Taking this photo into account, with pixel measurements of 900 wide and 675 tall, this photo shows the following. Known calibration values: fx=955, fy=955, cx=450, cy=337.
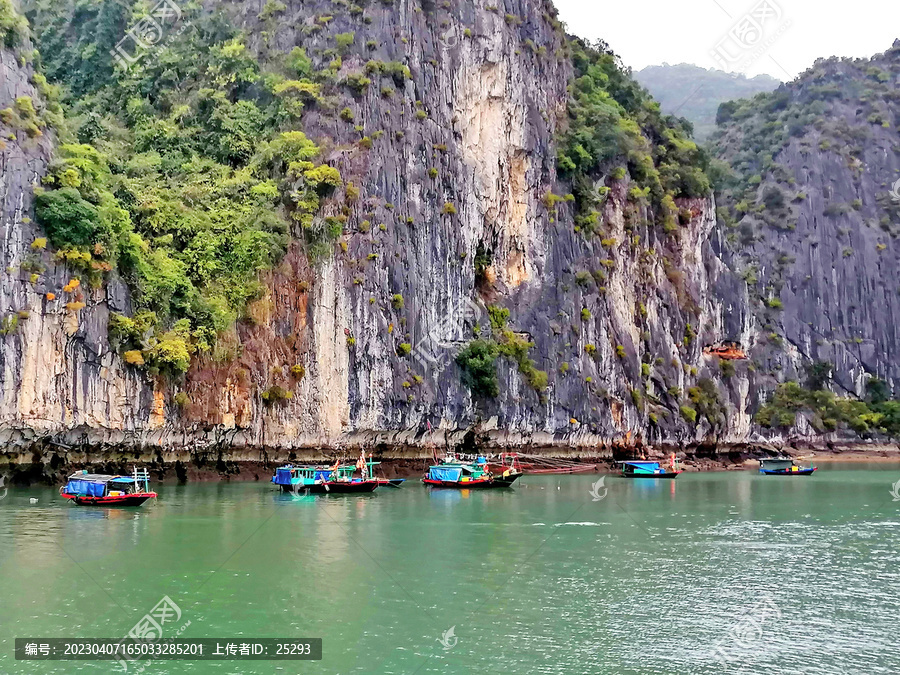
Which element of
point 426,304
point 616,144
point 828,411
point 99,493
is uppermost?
point 616,144

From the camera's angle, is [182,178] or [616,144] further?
[616,144]

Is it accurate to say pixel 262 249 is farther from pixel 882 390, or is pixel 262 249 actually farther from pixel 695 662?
pixel 882 390

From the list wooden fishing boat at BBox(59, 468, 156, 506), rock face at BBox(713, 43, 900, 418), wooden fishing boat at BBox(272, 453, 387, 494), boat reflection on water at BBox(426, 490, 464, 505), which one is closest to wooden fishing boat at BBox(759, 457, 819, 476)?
rock face at BBox(713, 43, 900, 418)

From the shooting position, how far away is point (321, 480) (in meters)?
42.3

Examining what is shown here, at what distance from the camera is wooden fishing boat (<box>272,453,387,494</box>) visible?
41.8 metres

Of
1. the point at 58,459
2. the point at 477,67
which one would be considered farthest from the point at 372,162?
the point at 58,459

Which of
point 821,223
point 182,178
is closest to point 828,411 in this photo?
point 821,223

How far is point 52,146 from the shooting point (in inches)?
1665

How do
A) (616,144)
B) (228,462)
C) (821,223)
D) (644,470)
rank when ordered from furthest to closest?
(821,223) → (616,144) → (644,470) → (228,462)

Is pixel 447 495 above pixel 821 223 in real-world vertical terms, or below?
below

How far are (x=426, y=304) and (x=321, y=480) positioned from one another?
48.7 ft

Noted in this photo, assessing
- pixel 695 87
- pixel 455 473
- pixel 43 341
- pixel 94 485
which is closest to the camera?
pixel 94 485

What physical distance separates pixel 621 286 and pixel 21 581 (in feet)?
176

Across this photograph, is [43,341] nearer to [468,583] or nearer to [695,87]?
[468,583]
